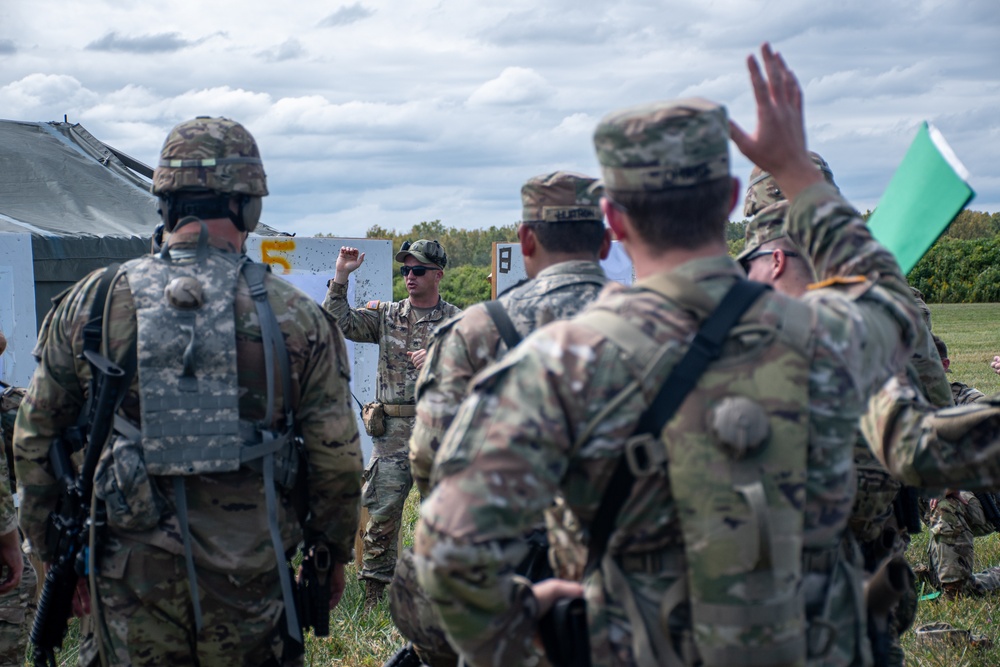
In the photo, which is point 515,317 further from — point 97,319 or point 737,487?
point 737,487

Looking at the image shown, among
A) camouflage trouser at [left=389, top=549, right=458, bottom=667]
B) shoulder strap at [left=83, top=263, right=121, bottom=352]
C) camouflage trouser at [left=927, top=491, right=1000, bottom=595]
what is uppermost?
shoulder strap at [left=83, top=263, right=121, bottom=352]

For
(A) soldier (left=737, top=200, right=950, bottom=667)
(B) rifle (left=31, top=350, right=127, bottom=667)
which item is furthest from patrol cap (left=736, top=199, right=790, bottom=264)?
(B) rifle (left=31, top=350, right=127, bottom=667)

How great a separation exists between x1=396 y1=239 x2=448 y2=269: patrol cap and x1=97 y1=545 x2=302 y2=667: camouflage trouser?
4100mm

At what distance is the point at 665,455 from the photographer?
180cm

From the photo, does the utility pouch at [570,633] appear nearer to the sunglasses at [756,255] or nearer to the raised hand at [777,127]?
the raised hand at [777,127]

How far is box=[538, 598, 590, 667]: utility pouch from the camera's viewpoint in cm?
192

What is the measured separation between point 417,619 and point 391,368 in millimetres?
3644

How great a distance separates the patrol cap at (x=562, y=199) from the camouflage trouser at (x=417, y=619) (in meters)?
1.31

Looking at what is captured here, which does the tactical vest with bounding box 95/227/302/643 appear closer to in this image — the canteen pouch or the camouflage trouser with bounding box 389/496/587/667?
the canteen pouch

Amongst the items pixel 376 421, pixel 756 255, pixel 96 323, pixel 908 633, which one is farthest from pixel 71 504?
pixel 908 633

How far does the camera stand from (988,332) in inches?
1077

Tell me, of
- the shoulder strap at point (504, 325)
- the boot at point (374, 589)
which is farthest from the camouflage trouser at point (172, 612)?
the boot at point (374, 589)

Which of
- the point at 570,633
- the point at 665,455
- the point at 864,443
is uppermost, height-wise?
the point at 665,455

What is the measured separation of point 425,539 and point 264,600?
5.25 feet
